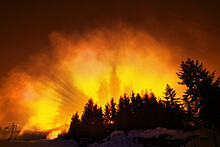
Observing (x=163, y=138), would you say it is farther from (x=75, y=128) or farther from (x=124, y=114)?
(x=75, y=128)

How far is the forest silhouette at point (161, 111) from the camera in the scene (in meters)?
19.6

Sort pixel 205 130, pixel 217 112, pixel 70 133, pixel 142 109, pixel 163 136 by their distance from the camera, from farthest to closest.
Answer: pixel 70 133
pixel 142 109
pixel 163 136
pixel 205 130
pixel 217 112

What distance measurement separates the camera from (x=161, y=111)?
35.5m

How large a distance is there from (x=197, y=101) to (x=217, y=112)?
11.9 ft

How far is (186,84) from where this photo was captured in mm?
23969

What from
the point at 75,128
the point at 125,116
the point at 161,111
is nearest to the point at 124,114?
the point at 125,116

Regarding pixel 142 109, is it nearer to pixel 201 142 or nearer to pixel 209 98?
pixel 201 142

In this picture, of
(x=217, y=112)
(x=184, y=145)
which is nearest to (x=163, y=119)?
(x=184, y=145)

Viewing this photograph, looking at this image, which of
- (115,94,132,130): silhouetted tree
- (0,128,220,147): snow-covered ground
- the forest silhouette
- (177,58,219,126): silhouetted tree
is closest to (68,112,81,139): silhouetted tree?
→ the forest silhouette

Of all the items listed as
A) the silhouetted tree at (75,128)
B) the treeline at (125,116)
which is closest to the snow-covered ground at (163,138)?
the treeline at (125,116)

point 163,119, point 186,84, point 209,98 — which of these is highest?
point 186,84

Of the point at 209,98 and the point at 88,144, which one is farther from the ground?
the point at 209,98

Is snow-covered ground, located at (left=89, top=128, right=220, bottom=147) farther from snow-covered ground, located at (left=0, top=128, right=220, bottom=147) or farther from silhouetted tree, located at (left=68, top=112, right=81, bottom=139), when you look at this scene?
silhouetted tree, located at (left=68, top=112, right=81, bottom=139)

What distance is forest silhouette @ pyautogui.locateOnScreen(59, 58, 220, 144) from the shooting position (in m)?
19.6
